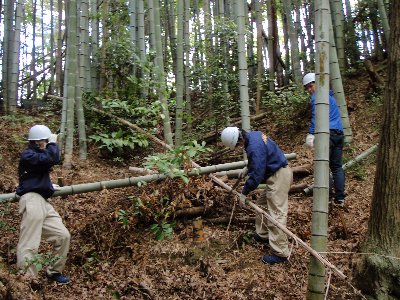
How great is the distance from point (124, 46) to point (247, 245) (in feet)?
17.2

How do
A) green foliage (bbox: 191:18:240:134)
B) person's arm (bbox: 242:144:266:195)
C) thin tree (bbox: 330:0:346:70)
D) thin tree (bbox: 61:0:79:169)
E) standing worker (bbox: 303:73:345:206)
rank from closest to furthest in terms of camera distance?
person's arm (bbox: 242:144:266:195)
standing worker (bbox: 303:73:345:206)
thin tree (bbox: 61:0:79:169)
thin tree (bbox: 330:0:346:70)
green foliage (bbox: 191:18:240:134)

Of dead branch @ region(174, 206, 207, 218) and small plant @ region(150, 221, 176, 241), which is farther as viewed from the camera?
dead branch @ region(174, 206, 207, 218)

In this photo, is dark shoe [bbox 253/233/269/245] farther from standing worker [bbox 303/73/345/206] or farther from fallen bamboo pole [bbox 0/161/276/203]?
standing worker [bbox 303/73/345/206]

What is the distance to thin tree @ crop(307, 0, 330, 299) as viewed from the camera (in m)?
3.19

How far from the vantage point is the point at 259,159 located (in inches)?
170

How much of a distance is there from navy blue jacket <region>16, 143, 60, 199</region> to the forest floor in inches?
26.6

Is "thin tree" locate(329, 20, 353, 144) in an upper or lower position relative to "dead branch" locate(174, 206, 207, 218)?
upper

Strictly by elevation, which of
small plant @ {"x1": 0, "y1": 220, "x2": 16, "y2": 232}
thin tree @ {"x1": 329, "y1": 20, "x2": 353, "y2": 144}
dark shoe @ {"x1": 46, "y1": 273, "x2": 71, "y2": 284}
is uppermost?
thin tree @ {"x1": 329, "y1": 20, "x2": 353, "y2": 144}

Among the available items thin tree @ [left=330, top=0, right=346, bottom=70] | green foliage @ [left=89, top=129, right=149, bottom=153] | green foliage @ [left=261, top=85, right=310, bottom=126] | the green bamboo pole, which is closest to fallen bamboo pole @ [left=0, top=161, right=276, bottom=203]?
the green bamboo pole

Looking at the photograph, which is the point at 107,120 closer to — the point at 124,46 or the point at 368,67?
the point at 124,46

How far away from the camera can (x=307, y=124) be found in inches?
337

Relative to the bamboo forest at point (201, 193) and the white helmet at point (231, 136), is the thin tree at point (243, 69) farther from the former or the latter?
the white helmet at point (231, 136)

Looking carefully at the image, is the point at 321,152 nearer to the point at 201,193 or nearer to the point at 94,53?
the point at 201,193

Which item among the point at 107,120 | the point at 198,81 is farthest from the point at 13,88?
the point at 198,81
